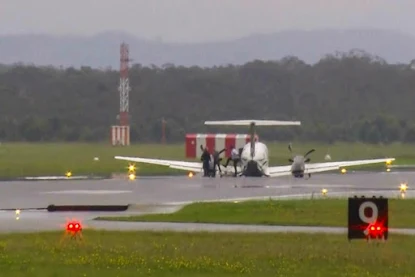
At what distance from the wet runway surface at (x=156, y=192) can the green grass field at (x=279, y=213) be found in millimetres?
1258

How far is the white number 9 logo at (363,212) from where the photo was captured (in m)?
21.3

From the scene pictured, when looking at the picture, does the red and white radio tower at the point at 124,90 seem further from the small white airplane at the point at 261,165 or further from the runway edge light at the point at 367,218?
the runway edge light at the point at 367,218

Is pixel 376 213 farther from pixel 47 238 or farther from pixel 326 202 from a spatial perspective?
pixel 326 202

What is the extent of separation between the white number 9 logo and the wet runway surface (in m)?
4.95

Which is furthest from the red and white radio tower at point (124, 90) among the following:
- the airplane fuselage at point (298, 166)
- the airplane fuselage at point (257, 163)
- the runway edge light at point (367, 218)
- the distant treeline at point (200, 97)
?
the runway edge light at point (367, 218)

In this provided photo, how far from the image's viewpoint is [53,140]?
427ft

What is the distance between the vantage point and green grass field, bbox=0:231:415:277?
1856 centimetres

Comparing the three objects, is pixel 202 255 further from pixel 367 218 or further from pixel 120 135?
pixel 120 135

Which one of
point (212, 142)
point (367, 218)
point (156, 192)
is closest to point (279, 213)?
point (367, 218)

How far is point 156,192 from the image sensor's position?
43.3 meters

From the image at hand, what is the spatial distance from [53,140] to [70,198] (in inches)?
3627

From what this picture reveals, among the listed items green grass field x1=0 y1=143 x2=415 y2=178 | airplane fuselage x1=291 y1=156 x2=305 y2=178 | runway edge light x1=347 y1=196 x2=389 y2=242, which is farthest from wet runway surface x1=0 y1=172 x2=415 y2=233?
green grass field x1=0 y1=143 x2=415 y2=178

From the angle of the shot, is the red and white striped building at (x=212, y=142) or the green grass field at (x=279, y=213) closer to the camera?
the green grass field at (x=279, y=213)

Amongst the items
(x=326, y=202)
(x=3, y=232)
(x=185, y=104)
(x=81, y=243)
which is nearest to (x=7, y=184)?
(x=326, y=202)
